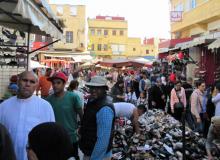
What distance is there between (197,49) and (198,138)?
1191 centimetres

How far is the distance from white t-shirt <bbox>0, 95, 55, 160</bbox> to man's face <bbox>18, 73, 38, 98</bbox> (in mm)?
54

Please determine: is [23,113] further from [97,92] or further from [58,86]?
[58,86]

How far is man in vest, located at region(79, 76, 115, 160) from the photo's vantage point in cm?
429

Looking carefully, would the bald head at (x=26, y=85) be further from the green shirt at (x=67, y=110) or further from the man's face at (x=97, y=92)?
the green shirt at (x=67, y=110)

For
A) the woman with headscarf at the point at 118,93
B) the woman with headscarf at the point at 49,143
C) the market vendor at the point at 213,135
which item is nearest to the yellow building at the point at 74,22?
the woman with headscarf at the point at 118,93

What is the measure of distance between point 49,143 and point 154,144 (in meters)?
5.63

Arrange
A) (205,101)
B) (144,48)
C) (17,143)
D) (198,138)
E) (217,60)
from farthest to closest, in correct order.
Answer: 1. (144,48)
2. (217,60)
3. (205,101)
4. (198,138)
5. (17,143)

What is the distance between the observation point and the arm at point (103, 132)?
428 cm

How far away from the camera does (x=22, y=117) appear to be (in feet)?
13.1

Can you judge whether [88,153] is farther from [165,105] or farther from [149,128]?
[165,105]

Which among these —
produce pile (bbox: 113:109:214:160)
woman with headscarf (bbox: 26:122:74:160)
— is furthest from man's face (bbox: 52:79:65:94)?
woman with headscarf (bbox: 26:122:74:160)

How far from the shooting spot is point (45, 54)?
43688 millimetres

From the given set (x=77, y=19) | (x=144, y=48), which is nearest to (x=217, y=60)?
(x=77, y=19)

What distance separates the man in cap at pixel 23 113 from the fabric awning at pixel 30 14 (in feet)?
2.59
